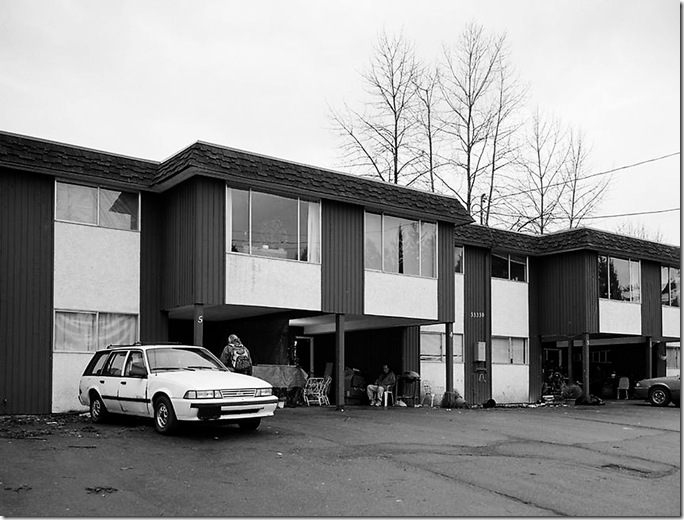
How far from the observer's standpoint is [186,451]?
11.0 m

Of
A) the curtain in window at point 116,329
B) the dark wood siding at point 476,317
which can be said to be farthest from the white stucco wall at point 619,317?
the curtain in window at point 116,329

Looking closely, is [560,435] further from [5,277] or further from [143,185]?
[5,277]

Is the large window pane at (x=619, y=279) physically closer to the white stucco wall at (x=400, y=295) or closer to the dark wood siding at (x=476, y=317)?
the dark wood siding at (x=476, y=317)

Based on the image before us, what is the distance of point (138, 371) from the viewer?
13.3 meters

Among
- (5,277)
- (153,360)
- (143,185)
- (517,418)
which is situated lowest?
(517,418)

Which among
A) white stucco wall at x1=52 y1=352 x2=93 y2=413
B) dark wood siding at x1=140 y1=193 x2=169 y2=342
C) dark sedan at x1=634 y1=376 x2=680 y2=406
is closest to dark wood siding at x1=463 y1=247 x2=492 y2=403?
dark sedan at x1=634 y1=376 x2=680 y2=406

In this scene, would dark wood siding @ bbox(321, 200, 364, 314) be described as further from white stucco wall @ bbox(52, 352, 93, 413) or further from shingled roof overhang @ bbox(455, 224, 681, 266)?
shingled roof overhang @ bbox(455, 224, 681, 266)

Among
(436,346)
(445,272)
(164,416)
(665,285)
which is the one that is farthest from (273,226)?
(665,285)

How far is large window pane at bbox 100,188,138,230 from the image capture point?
17641 mm

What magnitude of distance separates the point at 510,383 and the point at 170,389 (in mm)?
16416

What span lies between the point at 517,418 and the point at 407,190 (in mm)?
6352

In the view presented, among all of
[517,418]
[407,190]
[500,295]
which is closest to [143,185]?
[407,190]

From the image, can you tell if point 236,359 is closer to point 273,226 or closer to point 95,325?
point 273,226

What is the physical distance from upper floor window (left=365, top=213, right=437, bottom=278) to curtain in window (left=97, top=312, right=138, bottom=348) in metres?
5.93
